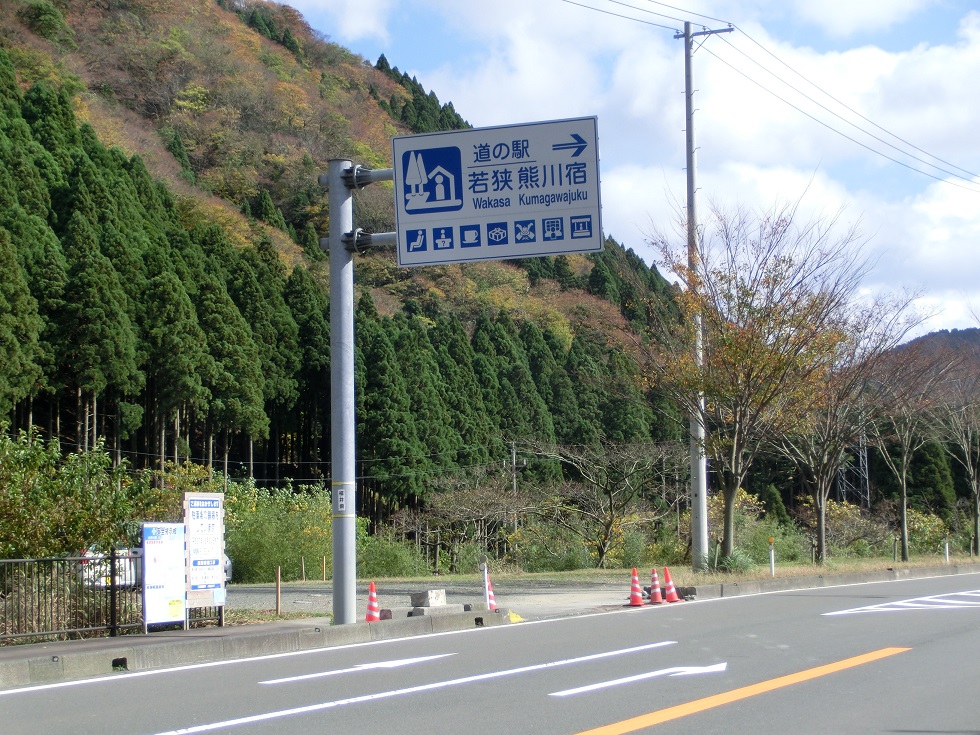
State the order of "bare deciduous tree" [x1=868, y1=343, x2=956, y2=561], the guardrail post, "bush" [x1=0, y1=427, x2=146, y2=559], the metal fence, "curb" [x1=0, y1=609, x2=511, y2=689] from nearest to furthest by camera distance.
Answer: "curb" [x1=0, y1=609, x2=511, y2=689] → the metal fence → the guardrail post → "bush" [x1=0, y1=427, x2=146, y2=559] → "bare deciduous tree" [x1=868, y1=343, x2=956, y2=561]

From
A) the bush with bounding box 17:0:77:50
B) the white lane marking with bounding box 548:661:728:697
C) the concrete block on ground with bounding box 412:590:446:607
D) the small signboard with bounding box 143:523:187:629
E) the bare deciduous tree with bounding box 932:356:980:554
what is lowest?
the concrete block on ground with bounding box 412:590:446:607

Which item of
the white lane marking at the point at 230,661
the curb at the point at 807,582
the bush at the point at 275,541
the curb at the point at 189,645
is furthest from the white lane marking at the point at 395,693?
the bush at the point at 275,541

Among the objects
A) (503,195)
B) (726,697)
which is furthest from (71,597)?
(726,697)

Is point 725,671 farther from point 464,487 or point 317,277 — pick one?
point 317,277

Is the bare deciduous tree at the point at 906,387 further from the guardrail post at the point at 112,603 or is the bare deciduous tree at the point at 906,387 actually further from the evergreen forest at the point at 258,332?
the guardrail post at the point at 112,603

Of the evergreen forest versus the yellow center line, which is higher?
the evergreen forest

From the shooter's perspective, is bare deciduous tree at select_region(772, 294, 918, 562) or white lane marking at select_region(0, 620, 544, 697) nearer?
white lane marking at select_region(0, 620, 544, 697)

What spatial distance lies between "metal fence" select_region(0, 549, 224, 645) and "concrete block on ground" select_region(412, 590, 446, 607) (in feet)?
10.1

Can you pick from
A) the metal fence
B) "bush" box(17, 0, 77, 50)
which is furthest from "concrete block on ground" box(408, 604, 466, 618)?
"bush" box(17, 0, 77, 50)

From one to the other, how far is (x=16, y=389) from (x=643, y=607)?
20116mm

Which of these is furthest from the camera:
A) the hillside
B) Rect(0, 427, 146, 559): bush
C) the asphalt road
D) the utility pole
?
the hillside

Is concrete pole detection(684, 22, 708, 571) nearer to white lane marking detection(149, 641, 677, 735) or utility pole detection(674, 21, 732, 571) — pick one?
→ utility pole detection(674, 21, 732, 571)

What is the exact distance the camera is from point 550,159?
40.7 feet

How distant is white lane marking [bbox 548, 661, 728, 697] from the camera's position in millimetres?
8398
